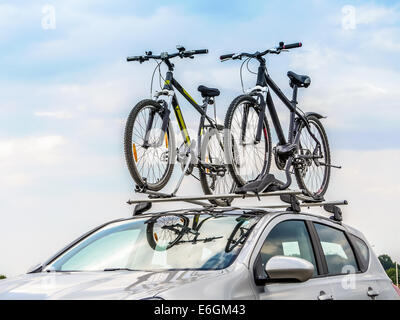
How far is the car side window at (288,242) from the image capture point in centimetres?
528

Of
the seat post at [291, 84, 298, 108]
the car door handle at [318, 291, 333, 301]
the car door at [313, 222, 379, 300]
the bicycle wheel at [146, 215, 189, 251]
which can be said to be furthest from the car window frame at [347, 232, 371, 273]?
the seat post at [291, 84, 298, 108]

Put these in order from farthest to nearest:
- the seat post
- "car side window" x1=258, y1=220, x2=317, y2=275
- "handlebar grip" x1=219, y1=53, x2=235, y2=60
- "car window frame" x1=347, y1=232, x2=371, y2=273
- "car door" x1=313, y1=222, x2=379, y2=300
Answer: the seat post, "handlebar grip" x1=219, y1=53, x2=235, y2=60, "car window frame" x1=347, y1=232, x2=371, y2=273, "car door" x1=313, y1=222, x2=379, y2=300, "car side window" x1=258, y1=220, x2=317, y2=275

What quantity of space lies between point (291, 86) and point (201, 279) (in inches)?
234

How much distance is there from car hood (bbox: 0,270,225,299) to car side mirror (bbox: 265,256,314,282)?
32cm

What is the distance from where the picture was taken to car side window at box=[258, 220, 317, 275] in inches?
208

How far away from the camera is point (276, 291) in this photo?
16.2ft

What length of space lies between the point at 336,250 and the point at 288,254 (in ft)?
2.99

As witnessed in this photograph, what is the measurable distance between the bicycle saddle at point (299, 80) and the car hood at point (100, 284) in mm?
5694

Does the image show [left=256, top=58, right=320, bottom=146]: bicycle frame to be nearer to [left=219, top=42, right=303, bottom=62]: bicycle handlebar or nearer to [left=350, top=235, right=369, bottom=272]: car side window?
[left=219, top=42, right=303, bottom=62]: bicycle handlebar

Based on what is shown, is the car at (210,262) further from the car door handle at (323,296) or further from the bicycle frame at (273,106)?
the bicycle frame at (273,106)

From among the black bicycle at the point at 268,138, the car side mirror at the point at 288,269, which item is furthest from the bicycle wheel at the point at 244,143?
the car side mirror at the point at 288,269

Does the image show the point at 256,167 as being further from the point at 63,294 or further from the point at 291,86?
the point at 63,294
